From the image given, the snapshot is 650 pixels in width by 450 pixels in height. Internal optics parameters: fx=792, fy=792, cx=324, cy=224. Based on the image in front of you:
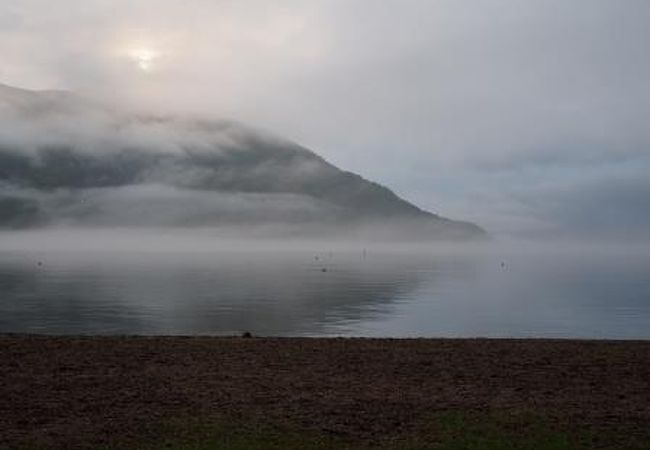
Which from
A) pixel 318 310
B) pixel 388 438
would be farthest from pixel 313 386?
pixel 318 310

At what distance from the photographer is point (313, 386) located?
1758 cm

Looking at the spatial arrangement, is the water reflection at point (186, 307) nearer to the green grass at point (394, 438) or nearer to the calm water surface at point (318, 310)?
the calm water surface at point (318, 310)

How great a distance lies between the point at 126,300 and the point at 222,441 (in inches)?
2451

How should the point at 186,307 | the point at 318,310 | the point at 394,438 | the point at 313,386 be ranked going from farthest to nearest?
the point at 186,307, the point at 318,310, the point at 313,386, the point at 394,438

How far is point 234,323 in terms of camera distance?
176 ft

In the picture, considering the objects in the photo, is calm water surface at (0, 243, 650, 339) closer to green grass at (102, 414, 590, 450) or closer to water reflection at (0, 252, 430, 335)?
water reflection at (0, 252, 430, 335)

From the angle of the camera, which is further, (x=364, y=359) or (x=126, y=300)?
(x=126, y=300)

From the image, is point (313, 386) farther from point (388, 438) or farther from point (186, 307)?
point (186, 307)

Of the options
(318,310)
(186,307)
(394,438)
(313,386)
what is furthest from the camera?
(186,307)

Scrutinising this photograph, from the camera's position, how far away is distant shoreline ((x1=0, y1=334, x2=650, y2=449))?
1434 centimetres

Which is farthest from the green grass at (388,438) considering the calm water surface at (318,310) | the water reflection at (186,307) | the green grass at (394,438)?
the water reflection at (186,307)

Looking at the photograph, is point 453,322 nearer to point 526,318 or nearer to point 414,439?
point 526,318

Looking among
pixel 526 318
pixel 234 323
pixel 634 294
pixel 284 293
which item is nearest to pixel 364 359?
pixel 234 323

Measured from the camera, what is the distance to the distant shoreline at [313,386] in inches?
564
